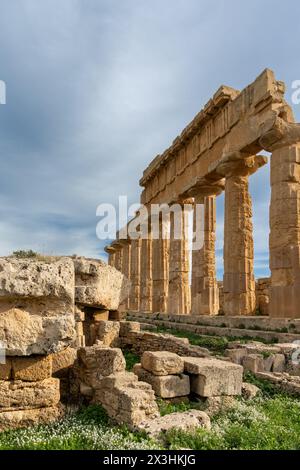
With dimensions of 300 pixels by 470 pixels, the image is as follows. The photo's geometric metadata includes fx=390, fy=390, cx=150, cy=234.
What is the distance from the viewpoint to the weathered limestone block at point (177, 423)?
15.2 feet

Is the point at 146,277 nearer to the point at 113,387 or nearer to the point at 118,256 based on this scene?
the point at 118,256

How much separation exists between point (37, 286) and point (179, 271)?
18.7m

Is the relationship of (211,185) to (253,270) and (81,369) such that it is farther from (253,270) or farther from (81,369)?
(81,369)

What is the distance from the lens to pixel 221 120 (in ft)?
60.4

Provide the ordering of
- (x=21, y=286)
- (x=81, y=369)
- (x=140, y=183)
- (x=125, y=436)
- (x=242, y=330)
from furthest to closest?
(x=140, y=183) < (x=242, y=330) < (x=81, y=369) < (x=21, y=286) < (x=125, y=436)

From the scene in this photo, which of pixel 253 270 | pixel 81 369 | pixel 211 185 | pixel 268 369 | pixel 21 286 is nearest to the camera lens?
pixel 21 286

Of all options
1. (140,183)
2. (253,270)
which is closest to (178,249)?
(253,270)

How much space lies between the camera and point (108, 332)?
31.6ft

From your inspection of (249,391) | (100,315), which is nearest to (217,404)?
(249,391)

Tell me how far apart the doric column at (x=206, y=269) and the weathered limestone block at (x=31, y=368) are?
14689 millimetres

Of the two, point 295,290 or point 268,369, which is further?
point 295,290

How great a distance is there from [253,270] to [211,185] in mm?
5567

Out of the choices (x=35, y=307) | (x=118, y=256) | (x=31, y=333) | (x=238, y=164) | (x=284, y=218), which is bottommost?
(x=31, y=333)

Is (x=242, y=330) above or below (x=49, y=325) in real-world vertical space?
below
